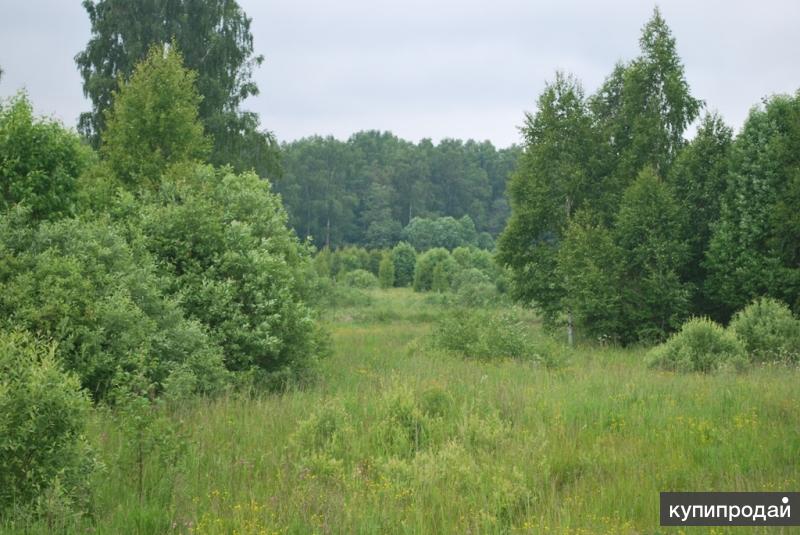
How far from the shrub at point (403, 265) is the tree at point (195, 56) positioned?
36306 mm

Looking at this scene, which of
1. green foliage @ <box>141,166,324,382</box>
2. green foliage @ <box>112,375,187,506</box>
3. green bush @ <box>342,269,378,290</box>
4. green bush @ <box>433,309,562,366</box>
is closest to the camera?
green foliage @ <box>112,375,187,506</box>

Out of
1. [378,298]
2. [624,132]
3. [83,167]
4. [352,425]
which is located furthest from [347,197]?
[352,425]

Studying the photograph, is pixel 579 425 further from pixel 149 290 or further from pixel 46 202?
pixel 46 202

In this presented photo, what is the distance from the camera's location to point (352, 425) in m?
9.54

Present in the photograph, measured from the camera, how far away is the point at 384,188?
107m

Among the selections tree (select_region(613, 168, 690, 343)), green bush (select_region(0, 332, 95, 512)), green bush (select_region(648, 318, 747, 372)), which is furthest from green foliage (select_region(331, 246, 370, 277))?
green bush (select_region(0, 332, 95, 512))

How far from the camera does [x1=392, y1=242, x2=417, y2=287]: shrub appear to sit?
6931 centimetres

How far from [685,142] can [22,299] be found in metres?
25.1

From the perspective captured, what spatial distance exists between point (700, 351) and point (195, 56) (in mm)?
25111

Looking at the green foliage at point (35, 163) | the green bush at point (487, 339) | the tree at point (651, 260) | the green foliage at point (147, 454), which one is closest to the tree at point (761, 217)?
the tree at point (651, 260)

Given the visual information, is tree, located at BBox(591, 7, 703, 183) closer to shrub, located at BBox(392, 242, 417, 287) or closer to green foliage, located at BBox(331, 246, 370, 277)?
green foliage, located at BBox(331, 246, 370, 277)

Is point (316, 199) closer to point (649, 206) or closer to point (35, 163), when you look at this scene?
point (649, 206)

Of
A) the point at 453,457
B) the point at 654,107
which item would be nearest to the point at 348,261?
the point at 654,107

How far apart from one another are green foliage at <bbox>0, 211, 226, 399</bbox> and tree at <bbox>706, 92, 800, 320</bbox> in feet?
59.3
